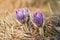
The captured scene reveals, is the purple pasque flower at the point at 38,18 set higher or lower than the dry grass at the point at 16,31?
higher

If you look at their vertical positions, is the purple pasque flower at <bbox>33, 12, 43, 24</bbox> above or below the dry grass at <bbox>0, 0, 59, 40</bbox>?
above

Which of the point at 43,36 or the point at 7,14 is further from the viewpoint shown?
the point at 7,14

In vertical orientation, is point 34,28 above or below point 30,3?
below

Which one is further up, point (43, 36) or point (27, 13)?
point (27, 13)

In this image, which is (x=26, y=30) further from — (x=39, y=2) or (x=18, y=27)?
(x=39, y=2)

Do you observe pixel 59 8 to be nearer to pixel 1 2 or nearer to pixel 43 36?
pixel 43 36

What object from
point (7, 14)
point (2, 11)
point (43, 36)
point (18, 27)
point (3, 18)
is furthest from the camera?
point (2, 11)

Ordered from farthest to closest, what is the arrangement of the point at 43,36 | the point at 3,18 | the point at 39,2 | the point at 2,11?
the point at 39,2
the point at 2,11
the point at 3,18
the point at 43,36

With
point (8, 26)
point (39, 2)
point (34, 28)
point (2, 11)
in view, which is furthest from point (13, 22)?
point (39, 2)

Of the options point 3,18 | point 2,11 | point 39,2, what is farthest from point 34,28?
point 39,2

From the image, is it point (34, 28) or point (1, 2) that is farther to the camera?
point (1, 2)
